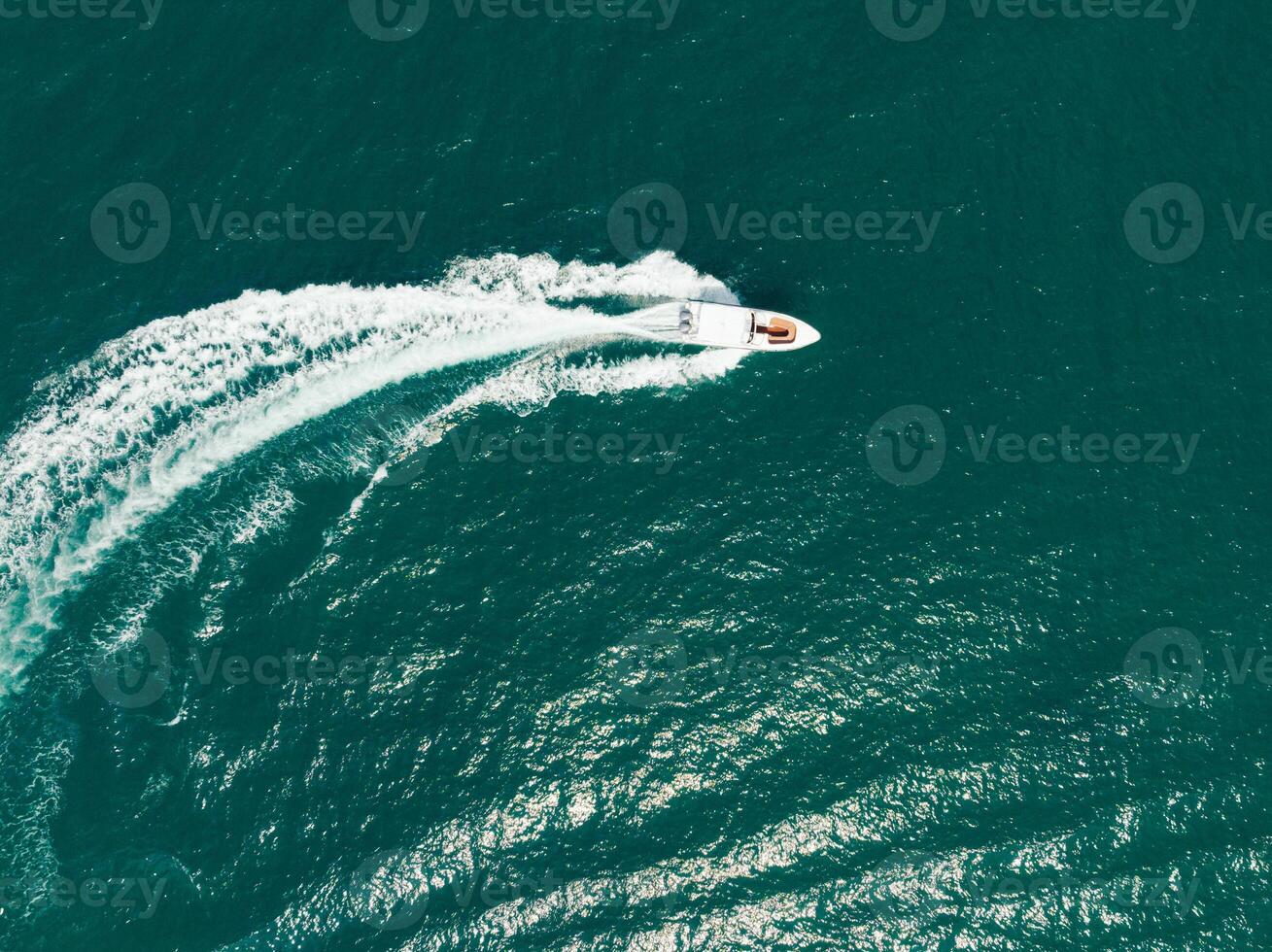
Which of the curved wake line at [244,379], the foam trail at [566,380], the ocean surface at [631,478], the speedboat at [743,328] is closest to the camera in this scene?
the ocean surface at [631,478]

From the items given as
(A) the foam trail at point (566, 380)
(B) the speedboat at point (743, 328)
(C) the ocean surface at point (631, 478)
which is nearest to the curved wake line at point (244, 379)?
(A) the foam trail at point (566, 380)

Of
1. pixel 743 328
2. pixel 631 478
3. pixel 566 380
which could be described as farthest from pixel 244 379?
pixel 743 328

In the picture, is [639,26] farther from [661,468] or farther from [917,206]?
[661,468]

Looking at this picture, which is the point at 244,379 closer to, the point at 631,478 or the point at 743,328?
the point at 631,478

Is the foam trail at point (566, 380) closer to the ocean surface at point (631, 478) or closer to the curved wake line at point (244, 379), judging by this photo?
the curved wake line at point (244, 379)

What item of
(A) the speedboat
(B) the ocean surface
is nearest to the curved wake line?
(B) the ocean surface
